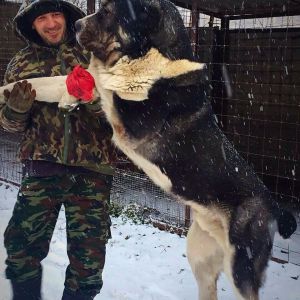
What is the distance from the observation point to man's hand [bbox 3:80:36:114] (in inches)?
97.4

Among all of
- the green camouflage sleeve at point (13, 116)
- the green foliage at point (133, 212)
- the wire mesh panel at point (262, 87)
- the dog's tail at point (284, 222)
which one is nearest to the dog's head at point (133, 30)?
the green camouflage sleeve at point (13, 116)

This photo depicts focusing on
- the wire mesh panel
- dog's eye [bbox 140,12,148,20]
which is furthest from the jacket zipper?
the wire mesh panel

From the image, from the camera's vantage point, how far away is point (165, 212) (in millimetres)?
5750

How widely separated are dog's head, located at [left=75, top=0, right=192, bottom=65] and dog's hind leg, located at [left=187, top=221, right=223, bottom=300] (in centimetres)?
122

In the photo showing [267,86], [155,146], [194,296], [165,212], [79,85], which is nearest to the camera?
[79,85]

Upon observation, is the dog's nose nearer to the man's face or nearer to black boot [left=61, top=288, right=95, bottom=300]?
the man's face

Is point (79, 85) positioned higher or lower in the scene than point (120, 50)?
lower

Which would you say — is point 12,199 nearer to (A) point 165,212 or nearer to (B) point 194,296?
(A) point 165,212

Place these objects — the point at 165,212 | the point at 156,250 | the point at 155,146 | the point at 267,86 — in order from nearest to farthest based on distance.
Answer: the point at 155,146, the point at 156,250, the point at 165,212, the point at 267,86

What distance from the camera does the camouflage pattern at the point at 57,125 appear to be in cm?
265

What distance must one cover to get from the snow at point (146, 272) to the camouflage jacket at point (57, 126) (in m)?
1.30

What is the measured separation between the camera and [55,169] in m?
2.68

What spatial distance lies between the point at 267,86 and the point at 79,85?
5.17 metres

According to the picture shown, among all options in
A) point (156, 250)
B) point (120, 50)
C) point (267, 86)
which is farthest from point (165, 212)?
point (120, 50)
